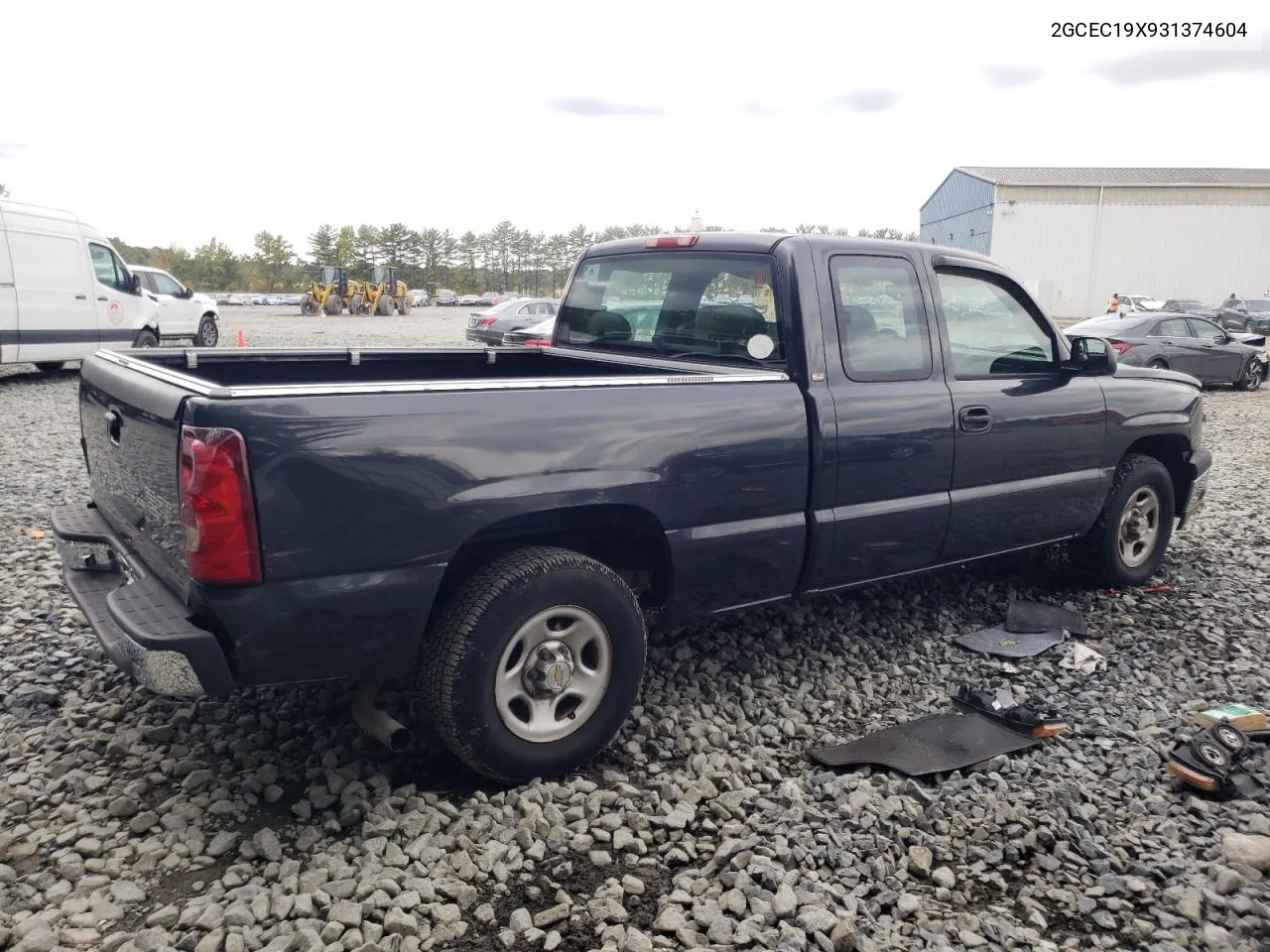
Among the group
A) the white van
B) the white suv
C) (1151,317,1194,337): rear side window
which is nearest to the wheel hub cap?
the white van

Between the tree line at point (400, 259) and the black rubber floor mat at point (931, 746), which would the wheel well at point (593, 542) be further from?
the tree line at point (400, 259)

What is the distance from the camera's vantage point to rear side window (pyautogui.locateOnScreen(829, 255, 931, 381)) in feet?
13.4

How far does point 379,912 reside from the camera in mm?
2668

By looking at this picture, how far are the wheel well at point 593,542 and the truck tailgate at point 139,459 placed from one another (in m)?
0.84

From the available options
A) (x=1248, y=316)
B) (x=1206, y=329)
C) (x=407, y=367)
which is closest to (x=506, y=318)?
(x=1206, y=329)

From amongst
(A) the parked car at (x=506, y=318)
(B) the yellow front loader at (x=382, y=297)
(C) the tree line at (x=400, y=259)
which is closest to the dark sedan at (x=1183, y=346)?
(A) the parked car at (x=506, y=318)

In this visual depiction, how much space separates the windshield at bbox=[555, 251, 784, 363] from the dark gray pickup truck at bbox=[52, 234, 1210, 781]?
0.05 feet

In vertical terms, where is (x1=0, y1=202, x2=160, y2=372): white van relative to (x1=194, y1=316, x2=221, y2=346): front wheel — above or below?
above

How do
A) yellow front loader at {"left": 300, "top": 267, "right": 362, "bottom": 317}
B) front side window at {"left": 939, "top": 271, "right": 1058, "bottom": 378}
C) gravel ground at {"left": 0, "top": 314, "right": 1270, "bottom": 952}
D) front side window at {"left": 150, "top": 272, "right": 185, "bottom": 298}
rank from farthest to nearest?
yellow front loader at {"left": 300, "top": 267, "right": 362, "bottom": 317}, front side window at {"left": 150, "top": 272, "right": 185, "bottom": 298}, front side window at {"left": 939, "top": 271, "right": 1058, "bottom": 378}, gravel ground at {"left": 0, "top": 314, "right": 1270, "bottom": 952}

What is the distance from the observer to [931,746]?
3.70m

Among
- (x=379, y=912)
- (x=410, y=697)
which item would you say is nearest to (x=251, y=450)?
(x=379, y=912)

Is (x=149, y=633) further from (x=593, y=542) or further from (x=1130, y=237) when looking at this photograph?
(x=1130, y=237)

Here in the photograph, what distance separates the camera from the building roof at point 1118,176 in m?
50.5

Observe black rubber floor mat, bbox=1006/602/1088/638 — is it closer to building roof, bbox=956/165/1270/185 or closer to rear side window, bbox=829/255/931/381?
rear side window, bbox=829/255/931/381
